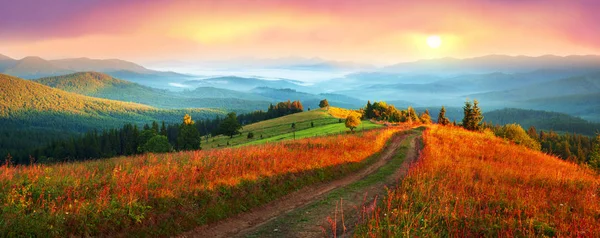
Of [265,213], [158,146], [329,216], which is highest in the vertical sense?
[329,216]

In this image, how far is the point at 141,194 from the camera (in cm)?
1011

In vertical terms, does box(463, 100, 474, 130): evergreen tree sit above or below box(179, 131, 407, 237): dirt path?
above

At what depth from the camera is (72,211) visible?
8.61 meters

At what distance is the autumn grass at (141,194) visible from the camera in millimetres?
8375

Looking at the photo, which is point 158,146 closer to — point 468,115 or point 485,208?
point 485,208

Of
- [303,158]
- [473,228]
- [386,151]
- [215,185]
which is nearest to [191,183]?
[215,185]

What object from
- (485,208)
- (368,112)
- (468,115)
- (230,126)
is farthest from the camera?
(368,112)

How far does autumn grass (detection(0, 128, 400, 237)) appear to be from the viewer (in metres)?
8.38

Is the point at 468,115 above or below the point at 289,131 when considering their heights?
above

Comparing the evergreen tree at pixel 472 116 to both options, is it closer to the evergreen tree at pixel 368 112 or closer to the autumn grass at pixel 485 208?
the evergreen tree at pixel 368 112

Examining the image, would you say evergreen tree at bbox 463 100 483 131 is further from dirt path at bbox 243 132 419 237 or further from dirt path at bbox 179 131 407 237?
dirt path at bbox 243 132 419 237

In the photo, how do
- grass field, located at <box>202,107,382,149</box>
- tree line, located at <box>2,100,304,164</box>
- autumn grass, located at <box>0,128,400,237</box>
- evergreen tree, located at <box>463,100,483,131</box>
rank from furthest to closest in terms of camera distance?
tree line, located at <box>2,100,304,164</box>, evergreen tree, located at <box>463,100,483,131</box>, grass field, located at <box>202,107,382,149</box>, autumn grass, located at <box>0,128,400,237</box>

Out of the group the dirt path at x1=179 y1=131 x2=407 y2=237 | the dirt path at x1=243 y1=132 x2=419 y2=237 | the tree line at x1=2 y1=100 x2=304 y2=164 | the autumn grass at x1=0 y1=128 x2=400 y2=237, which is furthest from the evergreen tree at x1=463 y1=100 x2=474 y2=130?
the tree line at x1=2 y1=100 x2=304 y2=164

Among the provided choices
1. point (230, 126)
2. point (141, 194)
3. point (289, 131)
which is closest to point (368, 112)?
point (289, 131)
